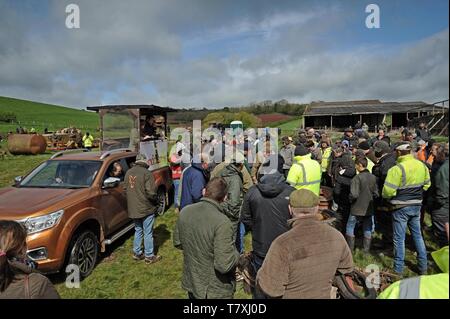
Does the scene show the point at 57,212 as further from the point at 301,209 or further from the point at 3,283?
the point at 301,209

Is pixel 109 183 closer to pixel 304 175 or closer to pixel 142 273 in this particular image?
pixel 142 273

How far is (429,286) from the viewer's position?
1.55 metres

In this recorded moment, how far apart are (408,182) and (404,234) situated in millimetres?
775

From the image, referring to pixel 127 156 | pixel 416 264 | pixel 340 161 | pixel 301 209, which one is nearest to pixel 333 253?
pixel 301 209

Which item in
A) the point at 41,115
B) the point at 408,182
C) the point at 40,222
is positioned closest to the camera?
the point at 40,222

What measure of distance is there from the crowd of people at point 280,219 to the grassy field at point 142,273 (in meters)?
0.24

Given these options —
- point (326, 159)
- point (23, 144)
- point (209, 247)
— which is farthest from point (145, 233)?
point (23, 144)

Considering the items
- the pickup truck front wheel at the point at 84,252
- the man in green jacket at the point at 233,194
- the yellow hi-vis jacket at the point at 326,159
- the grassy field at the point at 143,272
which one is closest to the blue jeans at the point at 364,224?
the grassy field at the point at 143,272

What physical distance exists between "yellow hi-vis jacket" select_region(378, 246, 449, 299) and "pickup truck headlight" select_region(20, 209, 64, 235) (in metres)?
4.02

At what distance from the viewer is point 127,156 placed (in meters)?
6.52

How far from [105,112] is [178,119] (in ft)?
11.8

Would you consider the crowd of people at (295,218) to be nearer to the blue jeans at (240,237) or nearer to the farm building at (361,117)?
the blue jeans at (240,237)

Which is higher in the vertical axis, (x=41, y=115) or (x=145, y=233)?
(x=41, y=115)

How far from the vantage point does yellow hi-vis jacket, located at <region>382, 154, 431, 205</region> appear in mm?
4262
